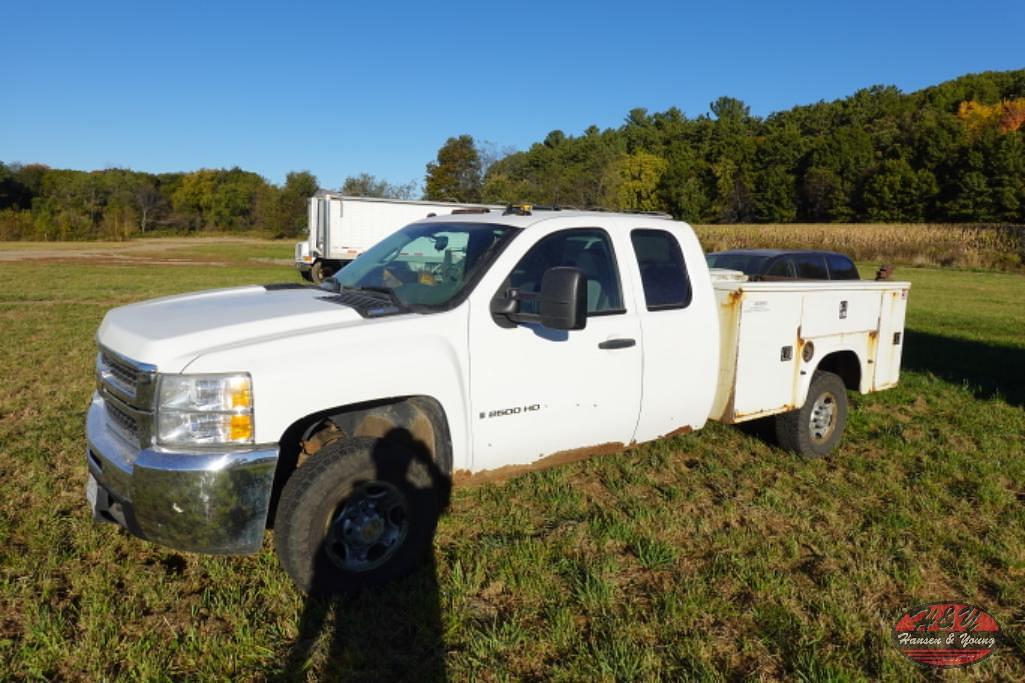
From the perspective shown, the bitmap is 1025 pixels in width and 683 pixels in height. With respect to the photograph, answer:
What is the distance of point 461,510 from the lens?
175 inches

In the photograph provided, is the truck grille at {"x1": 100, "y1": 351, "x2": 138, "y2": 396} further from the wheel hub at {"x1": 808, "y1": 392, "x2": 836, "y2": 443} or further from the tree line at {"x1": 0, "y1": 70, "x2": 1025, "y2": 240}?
the tree line at {"x1": 0, "y1": 70, "x2": 1025, "y2": 240}

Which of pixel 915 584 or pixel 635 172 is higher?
pixel 635 172

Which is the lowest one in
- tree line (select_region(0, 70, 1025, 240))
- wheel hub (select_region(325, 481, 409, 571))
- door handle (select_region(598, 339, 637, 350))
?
wheel hub (select_region(325, 481, 409, 571))

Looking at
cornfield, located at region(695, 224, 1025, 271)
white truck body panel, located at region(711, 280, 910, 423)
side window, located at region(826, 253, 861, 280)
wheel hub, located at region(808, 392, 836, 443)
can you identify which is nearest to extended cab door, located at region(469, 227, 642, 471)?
white truck body panel, located at region(711, 280, 910, 423)

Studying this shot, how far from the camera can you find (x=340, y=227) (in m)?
25.3

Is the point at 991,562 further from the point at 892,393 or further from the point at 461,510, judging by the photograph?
the point at 892,393

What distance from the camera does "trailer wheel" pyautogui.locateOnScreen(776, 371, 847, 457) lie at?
5.41m

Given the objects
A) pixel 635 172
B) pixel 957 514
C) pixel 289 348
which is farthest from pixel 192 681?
pixel 635 172

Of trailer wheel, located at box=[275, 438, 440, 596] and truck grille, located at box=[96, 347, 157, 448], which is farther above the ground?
truck grille, located at box=[96, 347, 157, 448]

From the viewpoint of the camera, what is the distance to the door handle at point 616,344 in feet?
12.8

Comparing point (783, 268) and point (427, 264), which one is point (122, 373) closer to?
point (427, 264)

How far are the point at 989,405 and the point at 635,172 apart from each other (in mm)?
93609

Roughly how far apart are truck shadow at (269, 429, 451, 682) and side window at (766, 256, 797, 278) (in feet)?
25.4

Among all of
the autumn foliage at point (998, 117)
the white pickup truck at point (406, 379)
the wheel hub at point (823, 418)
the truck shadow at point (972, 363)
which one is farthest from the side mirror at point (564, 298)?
the autumn foliage at point (998, 117)
